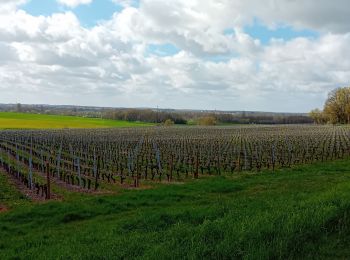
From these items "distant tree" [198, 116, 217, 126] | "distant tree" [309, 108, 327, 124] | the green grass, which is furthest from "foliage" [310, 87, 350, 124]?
the green grass

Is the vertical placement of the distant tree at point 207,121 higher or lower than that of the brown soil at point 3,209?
higher

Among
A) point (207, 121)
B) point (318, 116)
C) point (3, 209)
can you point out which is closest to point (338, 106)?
point (318, 116)

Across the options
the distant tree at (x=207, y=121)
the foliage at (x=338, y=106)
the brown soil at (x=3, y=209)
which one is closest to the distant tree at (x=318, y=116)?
the foliage at (x=338, y=106)

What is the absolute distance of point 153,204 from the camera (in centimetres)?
1343

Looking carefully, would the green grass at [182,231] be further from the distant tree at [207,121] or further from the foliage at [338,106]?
the distant tree at [207,121]

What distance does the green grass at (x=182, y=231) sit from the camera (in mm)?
6773

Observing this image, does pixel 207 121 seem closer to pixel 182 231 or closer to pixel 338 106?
pixel 338 106

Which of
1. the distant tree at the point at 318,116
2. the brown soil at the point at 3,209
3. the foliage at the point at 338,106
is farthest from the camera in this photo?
the distant tree at the point at 318,116

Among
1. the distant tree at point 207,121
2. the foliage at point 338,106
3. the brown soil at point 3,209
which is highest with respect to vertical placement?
the foliage at point 338,106

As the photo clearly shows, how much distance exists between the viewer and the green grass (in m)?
6.77

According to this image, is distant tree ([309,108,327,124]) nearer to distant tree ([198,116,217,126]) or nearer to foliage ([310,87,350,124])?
foliage ([310,87,350,124])

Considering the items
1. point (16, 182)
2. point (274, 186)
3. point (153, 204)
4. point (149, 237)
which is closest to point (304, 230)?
point (149, 237)

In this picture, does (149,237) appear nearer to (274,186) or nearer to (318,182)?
(274,186)

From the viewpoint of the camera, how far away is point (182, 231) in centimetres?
799
